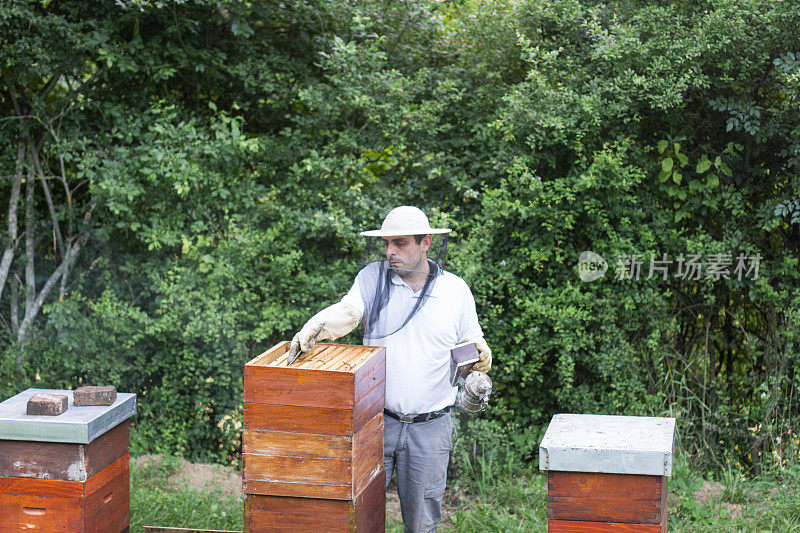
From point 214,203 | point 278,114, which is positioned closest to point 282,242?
point 214,203

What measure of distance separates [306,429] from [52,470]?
108cm

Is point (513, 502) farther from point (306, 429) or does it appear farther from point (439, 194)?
point (306, 429)

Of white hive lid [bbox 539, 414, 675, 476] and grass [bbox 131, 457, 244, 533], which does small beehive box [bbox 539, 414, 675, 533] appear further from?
grass [bbox 131, 457, 244, 533]

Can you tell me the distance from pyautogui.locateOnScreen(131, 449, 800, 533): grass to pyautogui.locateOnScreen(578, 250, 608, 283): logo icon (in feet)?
3.82

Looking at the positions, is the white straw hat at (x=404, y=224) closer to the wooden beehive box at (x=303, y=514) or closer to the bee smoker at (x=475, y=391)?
the bee smoker at (x=475, y=391)

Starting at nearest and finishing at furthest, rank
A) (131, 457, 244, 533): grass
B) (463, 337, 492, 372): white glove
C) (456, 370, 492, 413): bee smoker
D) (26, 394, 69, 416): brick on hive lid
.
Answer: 1. (26, 394, 69, 416): brick on hive lid
2. (456, 370, 492, 413): bee smoker
3. (463, 337, 492, 372): white glove
4. (131, 457, 244, 533): grass

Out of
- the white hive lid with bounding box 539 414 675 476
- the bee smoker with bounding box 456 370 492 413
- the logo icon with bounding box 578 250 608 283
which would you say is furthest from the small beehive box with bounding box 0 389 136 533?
the logo icon with bounding box 578 250 608 283

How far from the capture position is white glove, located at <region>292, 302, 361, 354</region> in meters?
2.77

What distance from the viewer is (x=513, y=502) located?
173 inches

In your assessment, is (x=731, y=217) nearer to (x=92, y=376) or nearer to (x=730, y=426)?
(x=730, y=426)

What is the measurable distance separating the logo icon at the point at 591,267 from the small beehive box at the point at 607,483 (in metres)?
2.08

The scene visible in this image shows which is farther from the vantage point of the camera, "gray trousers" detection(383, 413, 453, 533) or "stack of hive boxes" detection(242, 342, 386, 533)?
"gray trousers" detection(383, 413, 453, 533)

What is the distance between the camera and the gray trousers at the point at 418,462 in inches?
122

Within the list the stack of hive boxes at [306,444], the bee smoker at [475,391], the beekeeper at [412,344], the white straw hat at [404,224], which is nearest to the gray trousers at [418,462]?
the beekeeper at [412,344]
